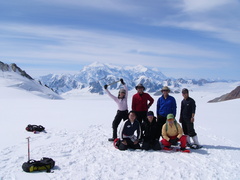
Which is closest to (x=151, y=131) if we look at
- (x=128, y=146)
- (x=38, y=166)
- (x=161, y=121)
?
(x=161, y=121)

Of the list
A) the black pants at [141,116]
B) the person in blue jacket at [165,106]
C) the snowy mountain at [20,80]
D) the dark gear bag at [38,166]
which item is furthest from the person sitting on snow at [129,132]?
the snowy mountain at [20,80]

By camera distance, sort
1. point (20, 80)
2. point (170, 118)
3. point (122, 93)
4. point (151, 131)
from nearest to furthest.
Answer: point (170, 118)
point (151, 131)
point (122, 93)
point (20, 80)

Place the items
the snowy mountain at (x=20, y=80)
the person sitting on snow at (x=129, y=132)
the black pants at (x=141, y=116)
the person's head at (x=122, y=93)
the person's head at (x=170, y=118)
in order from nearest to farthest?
the person's head at (x=170, y=118) → the person sitting on snow at (x=129, y=132) → the person's head at (x=122, y=93) → the black pants at (x=141, y=116) → the snowy mountain at (x=20, y=80)

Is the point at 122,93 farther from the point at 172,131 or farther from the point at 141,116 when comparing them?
the point at 172,131

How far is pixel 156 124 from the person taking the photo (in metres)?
8.76

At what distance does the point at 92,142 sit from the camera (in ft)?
31.1

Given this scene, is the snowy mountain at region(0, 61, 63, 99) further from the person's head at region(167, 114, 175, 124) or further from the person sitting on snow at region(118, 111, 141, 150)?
the person's head at region(167, 114, 175, 124)

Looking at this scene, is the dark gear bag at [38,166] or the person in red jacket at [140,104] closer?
the dark gear bag at [38,166]

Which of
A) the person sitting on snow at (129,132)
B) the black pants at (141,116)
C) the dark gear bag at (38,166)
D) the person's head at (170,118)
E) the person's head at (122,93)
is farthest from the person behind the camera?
the black pants at (141,116)

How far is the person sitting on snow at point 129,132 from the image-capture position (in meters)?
8.45

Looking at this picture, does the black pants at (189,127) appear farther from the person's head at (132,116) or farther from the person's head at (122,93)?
A: the person's head at (122,93)

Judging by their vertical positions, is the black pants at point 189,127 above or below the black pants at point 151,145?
above

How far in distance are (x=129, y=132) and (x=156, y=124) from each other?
1.20m

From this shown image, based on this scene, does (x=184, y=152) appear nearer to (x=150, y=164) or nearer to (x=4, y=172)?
(x=150, y=164)
